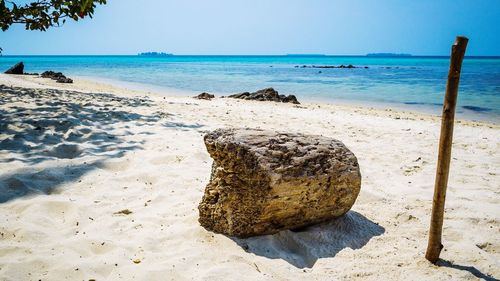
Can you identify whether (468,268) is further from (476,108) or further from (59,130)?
(476,108)

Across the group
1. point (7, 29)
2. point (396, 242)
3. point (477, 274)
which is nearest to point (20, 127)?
point (7, 29)

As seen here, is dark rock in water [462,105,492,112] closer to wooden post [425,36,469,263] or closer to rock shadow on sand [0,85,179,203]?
rock shadow on sand [0,85,179,203]

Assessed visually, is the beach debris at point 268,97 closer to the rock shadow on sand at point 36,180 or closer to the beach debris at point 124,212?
the rock shadow on sand at point 36,180

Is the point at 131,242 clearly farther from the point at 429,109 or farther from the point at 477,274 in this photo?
the point at 429,109

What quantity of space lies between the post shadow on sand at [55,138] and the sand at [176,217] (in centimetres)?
3

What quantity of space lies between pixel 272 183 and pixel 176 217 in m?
1.23

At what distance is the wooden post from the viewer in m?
2.47

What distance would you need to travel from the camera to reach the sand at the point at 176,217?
2.67 m

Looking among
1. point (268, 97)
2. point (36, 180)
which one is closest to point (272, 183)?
point (36, 180)

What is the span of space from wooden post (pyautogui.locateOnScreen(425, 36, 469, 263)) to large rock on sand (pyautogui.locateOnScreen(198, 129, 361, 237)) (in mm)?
842

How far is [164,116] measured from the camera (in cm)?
826

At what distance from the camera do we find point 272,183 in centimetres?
289

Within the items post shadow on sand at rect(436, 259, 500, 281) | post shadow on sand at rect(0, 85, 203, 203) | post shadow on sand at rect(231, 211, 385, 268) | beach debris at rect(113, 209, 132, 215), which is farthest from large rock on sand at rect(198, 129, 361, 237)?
post shadow on sand at rect(0, 85, 203, 203)

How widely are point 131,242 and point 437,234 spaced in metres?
2.66
